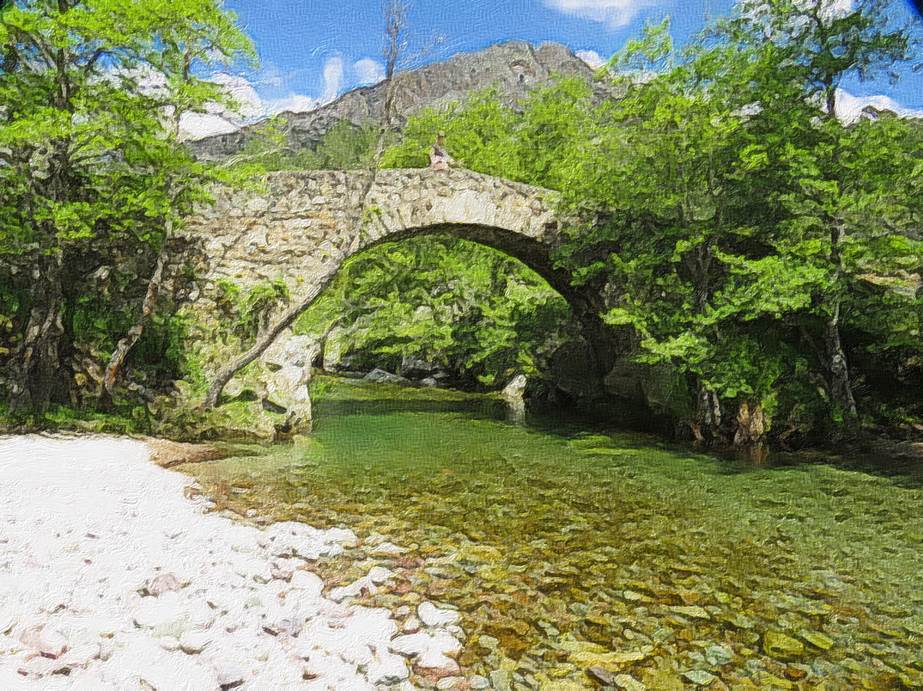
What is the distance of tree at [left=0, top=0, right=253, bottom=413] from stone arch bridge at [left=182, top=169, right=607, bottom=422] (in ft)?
4.53

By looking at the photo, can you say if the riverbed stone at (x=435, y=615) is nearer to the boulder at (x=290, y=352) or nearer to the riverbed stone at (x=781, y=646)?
the riverbed stone at (x=781, y=646)

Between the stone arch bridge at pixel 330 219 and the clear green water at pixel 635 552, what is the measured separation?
9.96 ft

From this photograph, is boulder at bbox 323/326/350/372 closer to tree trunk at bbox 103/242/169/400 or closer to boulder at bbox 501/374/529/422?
boulder at bbox 501/374/529/422

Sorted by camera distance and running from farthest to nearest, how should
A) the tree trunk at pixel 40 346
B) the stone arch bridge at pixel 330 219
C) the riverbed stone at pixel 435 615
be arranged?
the stone arch bridge at pixel 330 219, the tree trunk at pixel 40 346, the riverbed stone at pixel 435 615

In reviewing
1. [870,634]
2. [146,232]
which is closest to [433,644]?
[870,634]

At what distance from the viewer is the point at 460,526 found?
4711mm

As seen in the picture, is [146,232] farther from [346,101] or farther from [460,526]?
[346,101]

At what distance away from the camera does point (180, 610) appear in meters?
2.77

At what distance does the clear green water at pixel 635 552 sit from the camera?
9.47 feet

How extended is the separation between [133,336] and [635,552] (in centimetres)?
667

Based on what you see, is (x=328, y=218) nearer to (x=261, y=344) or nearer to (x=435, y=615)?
(x=261, y=344)

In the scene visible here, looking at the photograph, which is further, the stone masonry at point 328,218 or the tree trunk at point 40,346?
the stone masonry at point 328,218

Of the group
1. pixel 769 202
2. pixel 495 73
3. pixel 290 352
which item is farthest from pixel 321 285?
pixel 495 73

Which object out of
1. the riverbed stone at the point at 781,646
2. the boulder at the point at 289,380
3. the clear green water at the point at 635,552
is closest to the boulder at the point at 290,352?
the boulder at the point at 289,380
